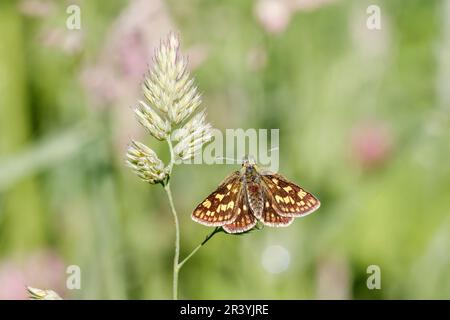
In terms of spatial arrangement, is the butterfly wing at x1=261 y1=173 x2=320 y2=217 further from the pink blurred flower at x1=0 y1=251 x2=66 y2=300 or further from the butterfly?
the pink blurred flower at x1=0 y1=251 x2=66 y2=300

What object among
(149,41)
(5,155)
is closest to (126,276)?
(5,155)

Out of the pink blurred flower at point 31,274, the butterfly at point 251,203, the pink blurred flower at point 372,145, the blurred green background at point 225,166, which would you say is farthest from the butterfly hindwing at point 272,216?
the pink blurred flower at point 372,145

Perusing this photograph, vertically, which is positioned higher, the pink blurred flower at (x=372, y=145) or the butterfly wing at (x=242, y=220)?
the pink blurred flower at (x=372, y=145)

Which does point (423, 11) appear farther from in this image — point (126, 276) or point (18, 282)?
point (18, 282)

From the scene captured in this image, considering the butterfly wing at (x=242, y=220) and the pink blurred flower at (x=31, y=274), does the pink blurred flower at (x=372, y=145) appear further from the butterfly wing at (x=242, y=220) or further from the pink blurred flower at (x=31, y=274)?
the butterfly wing at (x=242, y=220)

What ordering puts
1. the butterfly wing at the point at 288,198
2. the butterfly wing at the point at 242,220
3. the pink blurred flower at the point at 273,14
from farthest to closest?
1. the pink blurred flower at the point at 273,14
2. the butterfly wing at the point at 288,198
3. the butterfly wing at the point at 242,220

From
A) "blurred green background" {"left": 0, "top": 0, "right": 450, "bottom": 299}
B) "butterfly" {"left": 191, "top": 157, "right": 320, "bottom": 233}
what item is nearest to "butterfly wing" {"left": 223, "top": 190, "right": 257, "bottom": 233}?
"butterfly" {"left": 191, "top": 157, "right": 320, "bottom": 233}
